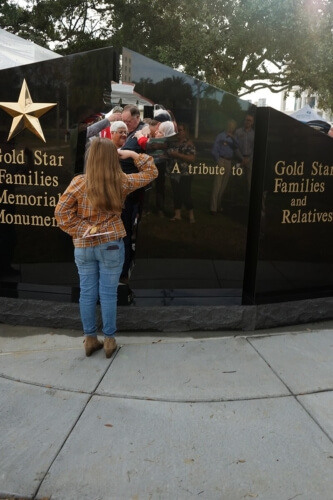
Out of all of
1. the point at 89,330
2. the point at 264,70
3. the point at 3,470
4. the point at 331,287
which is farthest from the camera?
the point at 264,70

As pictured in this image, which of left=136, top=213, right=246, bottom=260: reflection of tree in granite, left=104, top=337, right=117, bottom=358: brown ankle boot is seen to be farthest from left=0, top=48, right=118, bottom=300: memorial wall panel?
left=104, top=337, right=117, bottom=358: brown ankle boot

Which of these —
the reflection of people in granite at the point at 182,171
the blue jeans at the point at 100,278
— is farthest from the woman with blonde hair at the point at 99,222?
the reflection of people in granite at the point at 182,171

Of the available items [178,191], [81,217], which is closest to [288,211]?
[178,191]

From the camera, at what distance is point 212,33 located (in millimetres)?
15992

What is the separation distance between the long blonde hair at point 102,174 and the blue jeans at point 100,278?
1.11 feet

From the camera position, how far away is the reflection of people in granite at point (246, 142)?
4215mm

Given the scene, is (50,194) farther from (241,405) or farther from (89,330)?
(241,405)

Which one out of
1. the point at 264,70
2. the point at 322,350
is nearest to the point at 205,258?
the point at 322,350

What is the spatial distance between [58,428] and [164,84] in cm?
280

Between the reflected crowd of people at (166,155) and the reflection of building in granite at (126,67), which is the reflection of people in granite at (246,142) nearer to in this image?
the reflected crowd of people at (166,155)

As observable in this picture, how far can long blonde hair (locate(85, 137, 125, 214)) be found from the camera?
3332mm

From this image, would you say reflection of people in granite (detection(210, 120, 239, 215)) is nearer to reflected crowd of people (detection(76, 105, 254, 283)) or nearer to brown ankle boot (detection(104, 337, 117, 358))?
reflected crowd of people (detection(76, 105, 254, 283))

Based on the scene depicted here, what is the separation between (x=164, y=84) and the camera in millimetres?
4078

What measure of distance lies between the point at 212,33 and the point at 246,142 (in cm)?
1332
